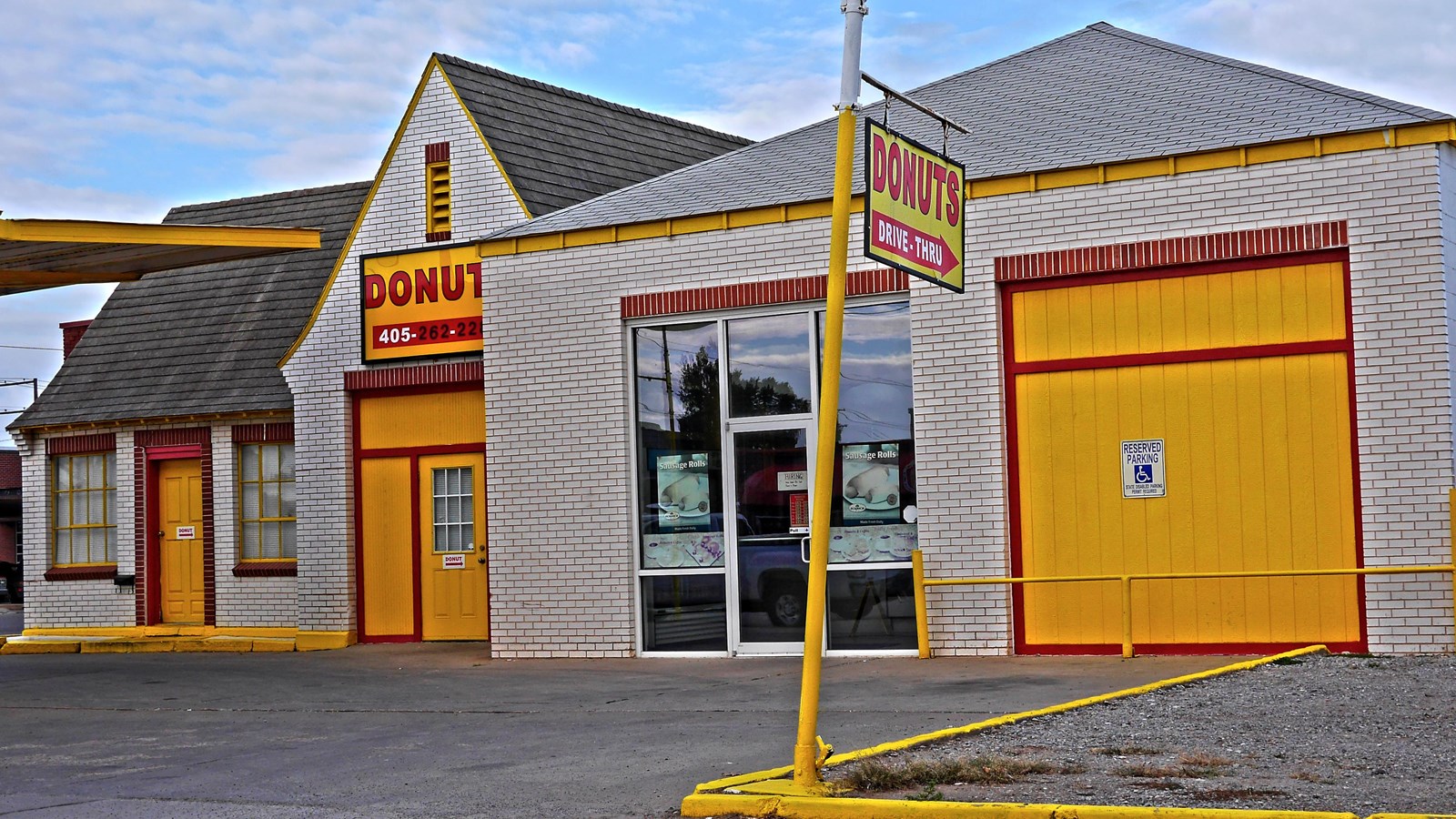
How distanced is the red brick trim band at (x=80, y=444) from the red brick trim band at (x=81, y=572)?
61.6 inches

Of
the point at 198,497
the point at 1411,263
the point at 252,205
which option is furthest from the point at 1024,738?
the point at 252,205

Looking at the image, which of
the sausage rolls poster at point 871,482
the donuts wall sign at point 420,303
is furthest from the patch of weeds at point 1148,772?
the donuts wall sign at point 420,303

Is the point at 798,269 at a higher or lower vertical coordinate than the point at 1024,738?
higher

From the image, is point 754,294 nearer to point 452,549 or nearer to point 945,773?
point 452,549

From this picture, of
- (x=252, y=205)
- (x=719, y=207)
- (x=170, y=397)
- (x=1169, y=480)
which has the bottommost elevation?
(x=1169, y=480)

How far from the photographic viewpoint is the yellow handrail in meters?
11.8

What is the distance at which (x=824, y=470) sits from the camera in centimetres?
742

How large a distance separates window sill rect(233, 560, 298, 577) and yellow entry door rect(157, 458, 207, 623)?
735 mm

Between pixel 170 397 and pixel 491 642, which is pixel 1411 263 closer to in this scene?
pixel 491 642

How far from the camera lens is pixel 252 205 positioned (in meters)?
22.3

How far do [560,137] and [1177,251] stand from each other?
856cm

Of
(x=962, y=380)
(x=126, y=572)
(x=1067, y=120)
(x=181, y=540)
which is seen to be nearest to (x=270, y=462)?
(x=181, y=540)

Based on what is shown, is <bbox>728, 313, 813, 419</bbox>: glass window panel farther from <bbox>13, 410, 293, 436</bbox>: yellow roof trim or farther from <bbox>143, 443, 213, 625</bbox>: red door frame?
<bbox>143, 443, 213, 625</bbox>: red door frame

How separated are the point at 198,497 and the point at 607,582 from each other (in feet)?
25.4
